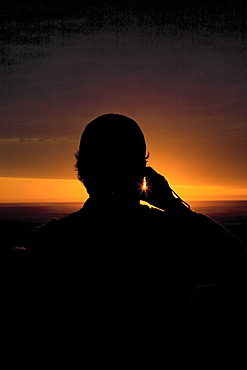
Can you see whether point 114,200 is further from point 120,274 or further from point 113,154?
point 120,274

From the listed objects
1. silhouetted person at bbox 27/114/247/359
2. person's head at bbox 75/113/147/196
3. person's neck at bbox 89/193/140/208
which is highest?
person's head at bbox 75/113/147/196

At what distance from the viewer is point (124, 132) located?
6.98 ft

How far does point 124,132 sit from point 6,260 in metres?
1.05

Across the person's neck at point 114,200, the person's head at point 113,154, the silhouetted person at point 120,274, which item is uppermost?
the person's head at point 113,154

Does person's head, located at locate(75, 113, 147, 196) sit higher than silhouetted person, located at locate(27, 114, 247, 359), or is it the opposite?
person's head, located at locate(75, 113, 147, 196)

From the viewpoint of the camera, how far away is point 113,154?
216cm

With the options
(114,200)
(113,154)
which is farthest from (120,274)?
(113,154)

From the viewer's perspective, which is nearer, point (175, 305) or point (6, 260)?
point (175, 305)

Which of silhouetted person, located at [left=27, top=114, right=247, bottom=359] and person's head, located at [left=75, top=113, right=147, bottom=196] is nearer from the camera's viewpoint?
silhouetted person, located at [left=27, top=114, right=247, bottom=359]

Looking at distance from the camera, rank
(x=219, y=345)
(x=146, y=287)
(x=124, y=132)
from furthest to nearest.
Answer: (x=124, y=132), (x=146, y=287), (x=219, y=345)

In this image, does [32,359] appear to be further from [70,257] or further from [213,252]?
[213,252]

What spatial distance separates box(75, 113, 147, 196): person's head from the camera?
83.9 inches

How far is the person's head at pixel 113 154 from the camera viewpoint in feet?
6.99

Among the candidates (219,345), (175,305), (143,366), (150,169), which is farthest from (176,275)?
(150,169)
